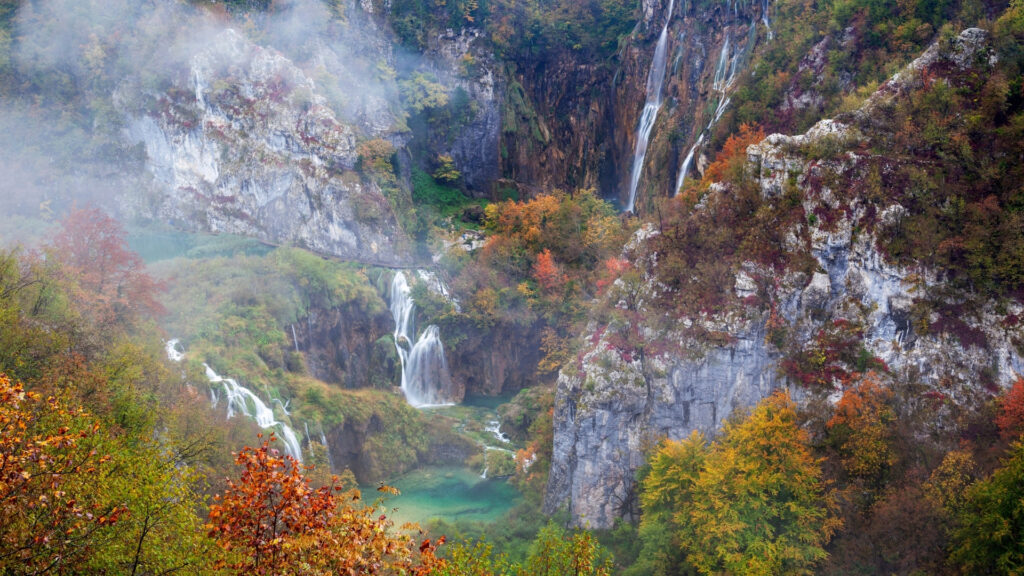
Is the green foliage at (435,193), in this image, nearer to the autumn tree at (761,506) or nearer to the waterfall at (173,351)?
the waterfall at (173,351)

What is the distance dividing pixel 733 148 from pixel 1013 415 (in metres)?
17.1

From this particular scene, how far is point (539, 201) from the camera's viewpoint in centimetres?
4762

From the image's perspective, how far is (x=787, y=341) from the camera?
1012 inches

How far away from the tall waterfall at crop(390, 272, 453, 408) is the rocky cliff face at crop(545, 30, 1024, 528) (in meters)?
15.9

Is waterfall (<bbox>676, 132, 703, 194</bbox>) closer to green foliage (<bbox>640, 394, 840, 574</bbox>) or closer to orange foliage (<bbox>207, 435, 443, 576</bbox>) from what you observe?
green foliage (<bbox>640, 394, 840, 574</bbox>)

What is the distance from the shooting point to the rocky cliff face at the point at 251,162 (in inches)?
1882

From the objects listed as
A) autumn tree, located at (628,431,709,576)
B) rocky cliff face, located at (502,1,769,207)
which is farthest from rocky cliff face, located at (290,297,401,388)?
autumn tree, located at (628,431,709,576)

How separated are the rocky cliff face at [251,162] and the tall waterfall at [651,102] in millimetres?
18804

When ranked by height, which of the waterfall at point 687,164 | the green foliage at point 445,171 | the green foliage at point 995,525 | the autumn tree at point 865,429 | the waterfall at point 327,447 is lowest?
the waterfall at point 327,447

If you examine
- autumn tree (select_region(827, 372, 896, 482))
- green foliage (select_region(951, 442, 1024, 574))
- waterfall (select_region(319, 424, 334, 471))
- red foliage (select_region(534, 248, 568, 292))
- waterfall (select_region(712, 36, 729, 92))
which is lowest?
waterfall (select_region(319, 424, 334, 471))

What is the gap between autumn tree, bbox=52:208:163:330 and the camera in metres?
27.8

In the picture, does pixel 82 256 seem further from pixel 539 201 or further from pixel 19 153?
pixel 539 201

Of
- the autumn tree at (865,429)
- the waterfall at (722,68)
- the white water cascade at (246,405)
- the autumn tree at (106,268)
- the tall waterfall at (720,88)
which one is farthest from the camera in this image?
the waterfall at (722,68)

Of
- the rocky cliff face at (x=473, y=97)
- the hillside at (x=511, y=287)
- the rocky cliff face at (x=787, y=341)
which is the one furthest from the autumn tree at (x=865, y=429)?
the rocky cliff face at (x=473, y=97)
